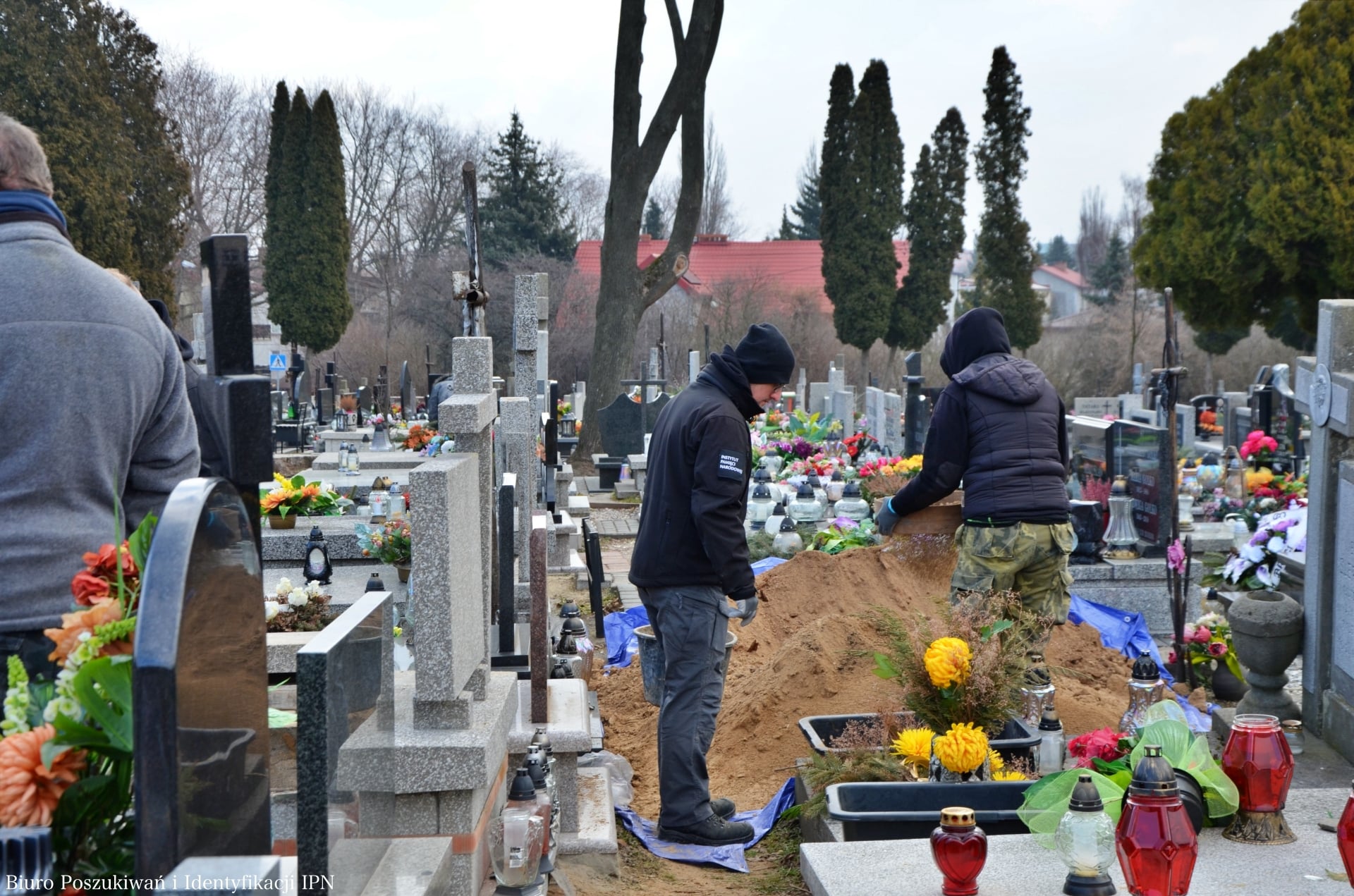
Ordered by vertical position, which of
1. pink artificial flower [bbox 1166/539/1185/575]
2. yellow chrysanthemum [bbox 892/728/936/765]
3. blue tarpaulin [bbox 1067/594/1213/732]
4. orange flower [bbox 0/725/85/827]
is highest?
orange flower [bbox 0/725/85/827]

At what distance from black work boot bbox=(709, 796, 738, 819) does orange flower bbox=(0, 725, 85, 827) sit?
135 inches

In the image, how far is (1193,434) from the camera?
60.8 ft

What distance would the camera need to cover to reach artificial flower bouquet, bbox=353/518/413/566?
7707 millimetres

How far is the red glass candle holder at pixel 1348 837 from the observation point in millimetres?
3107

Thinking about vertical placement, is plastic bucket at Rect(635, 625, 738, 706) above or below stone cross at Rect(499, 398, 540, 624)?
below

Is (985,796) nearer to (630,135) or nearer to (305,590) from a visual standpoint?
(305,590)

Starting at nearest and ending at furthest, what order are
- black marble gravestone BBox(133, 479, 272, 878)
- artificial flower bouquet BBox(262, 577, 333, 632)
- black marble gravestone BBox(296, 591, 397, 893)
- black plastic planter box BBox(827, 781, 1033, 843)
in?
black marble gravestone BBox(133, 479, 272, 878), black marble gravestone BBox(296, 591, 397, 893), black plastic planter box BBox(827, 781, 1033, 843), artificial flower bouquet BBox(262, 577, 333, 632)

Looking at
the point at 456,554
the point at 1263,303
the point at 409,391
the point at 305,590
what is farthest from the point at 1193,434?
the point at 456,554

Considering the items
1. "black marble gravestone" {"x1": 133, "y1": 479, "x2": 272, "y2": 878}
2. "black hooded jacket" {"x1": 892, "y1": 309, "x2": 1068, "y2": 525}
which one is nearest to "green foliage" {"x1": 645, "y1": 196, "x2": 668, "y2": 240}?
"black hooded jacket" {"x1": 892, "y1": 309, "x2": 1068, "y2": 525}

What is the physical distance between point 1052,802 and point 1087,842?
0.41 m

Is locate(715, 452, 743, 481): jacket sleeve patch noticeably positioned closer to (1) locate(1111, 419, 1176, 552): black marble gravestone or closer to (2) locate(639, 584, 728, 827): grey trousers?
(2) locate(639, 584, 728, 827): grey trousers

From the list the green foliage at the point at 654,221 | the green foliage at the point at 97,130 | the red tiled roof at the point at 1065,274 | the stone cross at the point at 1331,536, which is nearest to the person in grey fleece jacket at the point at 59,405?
the stone cross at the point at 1331,536

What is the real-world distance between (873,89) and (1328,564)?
2795cm

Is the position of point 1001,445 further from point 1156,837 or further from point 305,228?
point 305,228
